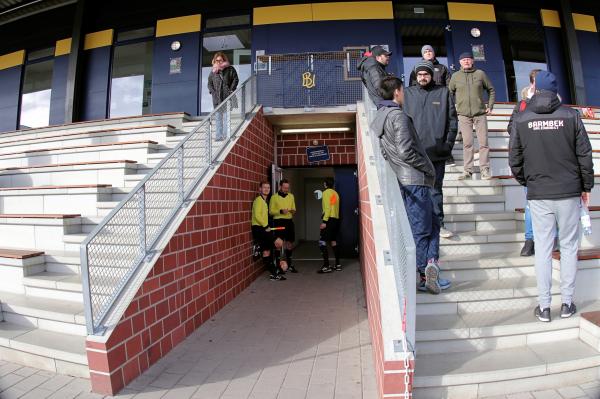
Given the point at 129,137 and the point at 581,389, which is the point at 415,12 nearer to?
the point at 129,137

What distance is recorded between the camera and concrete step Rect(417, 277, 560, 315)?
3.03m

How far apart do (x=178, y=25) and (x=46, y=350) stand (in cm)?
890

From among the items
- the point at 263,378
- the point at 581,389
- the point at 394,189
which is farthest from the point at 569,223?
the point at 263,378

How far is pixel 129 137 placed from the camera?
6906mm

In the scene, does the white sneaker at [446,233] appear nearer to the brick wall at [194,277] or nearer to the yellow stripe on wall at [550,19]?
the brick wall at [194,277]

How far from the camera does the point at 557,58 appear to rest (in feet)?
30.0

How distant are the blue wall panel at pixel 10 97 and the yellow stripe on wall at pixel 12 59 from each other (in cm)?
13

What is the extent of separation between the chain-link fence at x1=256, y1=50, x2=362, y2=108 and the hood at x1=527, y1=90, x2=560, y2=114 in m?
4.52

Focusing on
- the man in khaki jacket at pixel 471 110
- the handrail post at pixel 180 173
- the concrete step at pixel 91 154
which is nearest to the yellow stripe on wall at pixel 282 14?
the concrete step at pixel 91 154

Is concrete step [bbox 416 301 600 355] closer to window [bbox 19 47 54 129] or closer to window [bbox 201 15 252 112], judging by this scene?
window [bbox 201 15 252 112]

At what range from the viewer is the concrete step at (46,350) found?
9.20 ft

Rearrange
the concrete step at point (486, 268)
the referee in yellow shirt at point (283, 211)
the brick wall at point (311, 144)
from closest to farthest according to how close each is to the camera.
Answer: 1. the concrete step at point (486, 268)
2. the referee in yellow shirt at point (283, 211)
3. the brick wall at point (311, 144)

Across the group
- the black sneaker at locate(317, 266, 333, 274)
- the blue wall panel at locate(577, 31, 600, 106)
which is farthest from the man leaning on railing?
the blue wall panel at locate(577, 31, 600, 106)

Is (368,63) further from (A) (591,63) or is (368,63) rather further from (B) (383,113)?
(A) (591,63)
